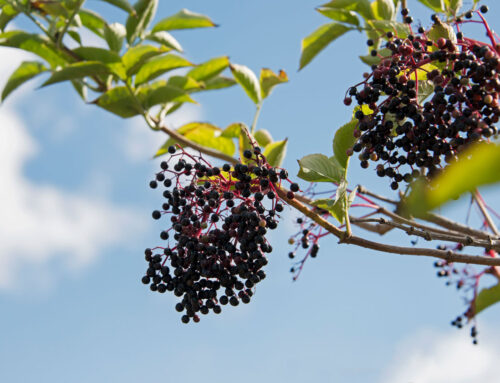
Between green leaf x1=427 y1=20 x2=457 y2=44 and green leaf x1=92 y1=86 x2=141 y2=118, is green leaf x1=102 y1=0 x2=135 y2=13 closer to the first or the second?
green leaf x1=92 y1=86 x2=141 y2=118

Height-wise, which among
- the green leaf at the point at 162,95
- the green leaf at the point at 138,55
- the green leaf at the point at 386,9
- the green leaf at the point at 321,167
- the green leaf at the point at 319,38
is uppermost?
the green leaf at the point at 138,55

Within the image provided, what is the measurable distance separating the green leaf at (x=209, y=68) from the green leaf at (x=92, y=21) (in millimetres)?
528

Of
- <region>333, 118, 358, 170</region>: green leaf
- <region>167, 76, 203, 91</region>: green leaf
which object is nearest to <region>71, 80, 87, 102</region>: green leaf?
<region>167, 76, 203, 91</region>: green leaf

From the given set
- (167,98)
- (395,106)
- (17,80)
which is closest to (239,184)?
(395,106)

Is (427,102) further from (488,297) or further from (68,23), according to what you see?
(68,23)

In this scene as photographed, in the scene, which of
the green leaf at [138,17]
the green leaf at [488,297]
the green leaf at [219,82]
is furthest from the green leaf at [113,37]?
the green leaf at [488,297]

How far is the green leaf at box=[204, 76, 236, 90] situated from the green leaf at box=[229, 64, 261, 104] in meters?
0.30

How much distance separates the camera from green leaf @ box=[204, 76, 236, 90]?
3072mm

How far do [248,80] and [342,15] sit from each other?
1.78 feet

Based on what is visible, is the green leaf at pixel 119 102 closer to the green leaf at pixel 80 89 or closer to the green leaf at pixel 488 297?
the green leaf at pixel 80 89

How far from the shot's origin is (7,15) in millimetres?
2734

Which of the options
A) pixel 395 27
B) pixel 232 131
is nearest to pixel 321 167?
pixel 395 27

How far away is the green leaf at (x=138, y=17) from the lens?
2.75 metres

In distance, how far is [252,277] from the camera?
5.62ft
